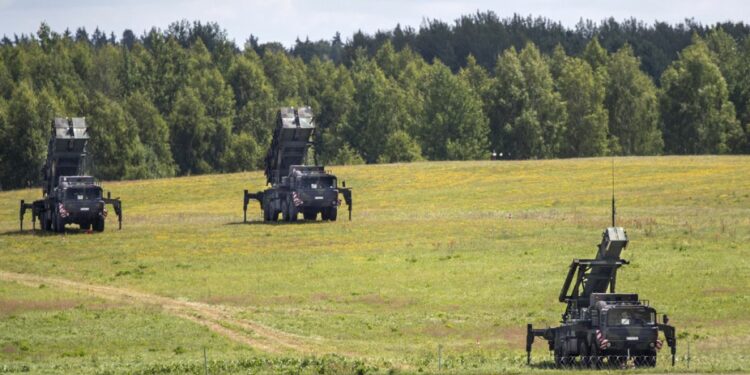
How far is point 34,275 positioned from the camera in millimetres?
72875

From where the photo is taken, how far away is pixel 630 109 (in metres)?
197

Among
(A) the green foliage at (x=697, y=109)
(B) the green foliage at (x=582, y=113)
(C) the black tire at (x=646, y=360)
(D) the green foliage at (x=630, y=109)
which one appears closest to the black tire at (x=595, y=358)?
(C) the black tire at (x=646, y=360)

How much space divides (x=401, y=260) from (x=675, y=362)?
31.9m

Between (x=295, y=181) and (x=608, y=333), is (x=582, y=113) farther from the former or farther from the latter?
(x=608, y=333)

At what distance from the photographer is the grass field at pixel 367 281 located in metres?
50.9

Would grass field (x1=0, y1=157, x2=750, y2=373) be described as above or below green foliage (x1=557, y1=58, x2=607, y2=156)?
below

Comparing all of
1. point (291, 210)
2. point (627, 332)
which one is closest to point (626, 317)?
point (627, 332)

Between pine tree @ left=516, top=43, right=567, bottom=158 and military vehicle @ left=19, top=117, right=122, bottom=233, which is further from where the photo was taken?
pine tree @ left=516, top=43, right=567, bottom=158

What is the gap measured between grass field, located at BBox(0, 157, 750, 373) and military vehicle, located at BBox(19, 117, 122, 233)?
1.69m

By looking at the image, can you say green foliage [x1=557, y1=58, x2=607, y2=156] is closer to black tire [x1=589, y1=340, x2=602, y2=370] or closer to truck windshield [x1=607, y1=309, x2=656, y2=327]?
black tire [x1=589, y1=340, x2=602, y2=370]

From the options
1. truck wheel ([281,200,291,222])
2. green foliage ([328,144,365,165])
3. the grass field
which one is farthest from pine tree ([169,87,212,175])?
truck wheel ([281,200,291,222])

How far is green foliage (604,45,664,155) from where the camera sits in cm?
19562

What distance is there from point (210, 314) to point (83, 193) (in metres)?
33.7

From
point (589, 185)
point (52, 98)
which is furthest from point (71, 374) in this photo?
point (52, 98)
